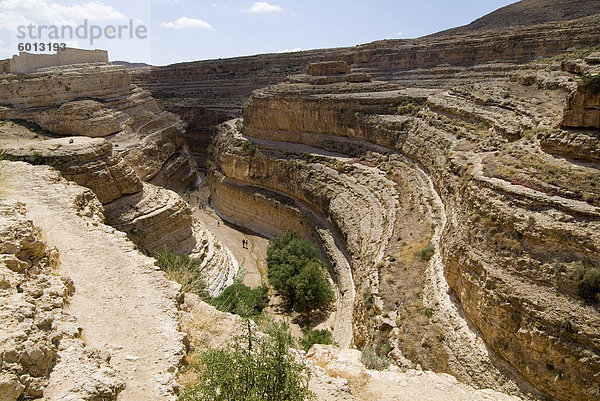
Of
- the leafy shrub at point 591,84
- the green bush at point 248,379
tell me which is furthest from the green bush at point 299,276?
the green bush at point 248,379

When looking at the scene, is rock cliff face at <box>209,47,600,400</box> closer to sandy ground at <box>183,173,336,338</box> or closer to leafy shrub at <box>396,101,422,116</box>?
leafy shrub at <box>396,101,422,116</box>

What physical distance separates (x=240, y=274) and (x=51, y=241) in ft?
34.1

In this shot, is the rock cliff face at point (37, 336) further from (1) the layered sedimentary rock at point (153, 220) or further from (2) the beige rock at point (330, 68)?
(2) the beige rock at point (330, 68)

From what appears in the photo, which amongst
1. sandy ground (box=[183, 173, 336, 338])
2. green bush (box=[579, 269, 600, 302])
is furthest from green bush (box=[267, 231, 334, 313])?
green bush (box=[579, 269, 600, 302])

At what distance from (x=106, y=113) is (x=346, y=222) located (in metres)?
18.0

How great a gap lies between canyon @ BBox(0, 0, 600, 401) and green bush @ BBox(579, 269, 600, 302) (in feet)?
0.21

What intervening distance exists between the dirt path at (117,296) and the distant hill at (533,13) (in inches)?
1654

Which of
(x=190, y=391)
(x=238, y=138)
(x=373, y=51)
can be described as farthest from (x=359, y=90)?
(x=190, y=391)

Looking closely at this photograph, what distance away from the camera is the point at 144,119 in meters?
30.6

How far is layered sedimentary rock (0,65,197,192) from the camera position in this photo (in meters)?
23.8

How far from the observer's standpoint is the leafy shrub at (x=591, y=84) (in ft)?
34.5

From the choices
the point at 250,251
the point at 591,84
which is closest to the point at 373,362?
the point at 591,84

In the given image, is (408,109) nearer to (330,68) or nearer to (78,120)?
(330,68)

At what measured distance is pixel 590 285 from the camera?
7508 mm
